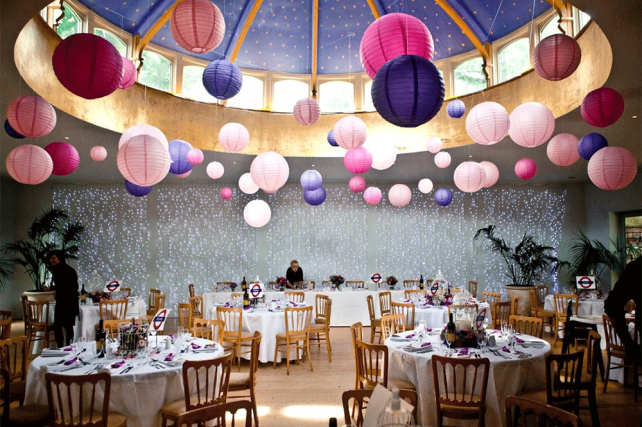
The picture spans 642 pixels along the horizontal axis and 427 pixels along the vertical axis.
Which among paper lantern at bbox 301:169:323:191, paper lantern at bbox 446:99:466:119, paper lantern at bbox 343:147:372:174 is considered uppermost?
paper lantern at bbox 446:99:466:119

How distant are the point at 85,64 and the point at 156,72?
7242 millimetres

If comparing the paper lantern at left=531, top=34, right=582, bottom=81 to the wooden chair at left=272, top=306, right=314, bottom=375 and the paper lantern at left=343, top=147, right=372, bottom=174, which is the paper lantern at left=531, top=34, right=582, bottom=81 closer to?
the paper lantern at left=343, top=147, right=372, bottom=174

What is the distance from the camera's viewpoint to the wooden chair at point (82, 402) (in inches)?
138

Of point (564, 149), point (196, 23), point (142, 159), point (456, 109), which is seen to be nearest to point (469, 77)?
point (456, 109)

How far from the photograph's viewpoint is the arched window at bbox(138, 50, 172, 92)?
10180 millimetres

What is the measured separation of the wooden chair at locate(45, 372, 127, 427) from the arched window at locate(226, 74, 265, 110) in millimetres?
8415

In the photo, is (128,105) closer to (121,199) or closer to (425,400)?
(121,199)

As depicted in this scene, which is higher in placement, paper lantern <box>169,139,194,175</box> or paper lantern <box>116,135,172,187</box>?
paper lantern <box>169,139,194,175</box>

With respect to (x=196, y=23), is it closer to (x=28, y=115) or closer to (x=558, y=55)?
(x=28, y=115)

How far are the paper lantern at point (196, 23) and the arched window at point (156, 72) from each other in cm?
611

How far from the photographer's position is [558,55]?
4773 mm

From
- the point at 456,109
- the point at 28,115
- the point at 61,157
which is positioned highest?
the point at 456,109

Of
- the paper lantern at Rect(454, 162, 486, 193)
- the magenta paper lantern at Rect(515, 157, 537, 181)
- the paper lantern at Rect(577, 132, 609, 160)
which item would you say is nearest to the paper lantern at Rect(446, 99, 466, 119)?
the paper lantern at Rect(454, 162, 486, 193)

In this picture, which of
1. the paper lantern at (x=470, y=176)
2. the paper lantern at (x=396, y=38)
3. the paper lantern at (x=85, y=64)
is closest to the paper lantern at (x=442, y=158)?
the paper lantern at (x=470, y=176)
